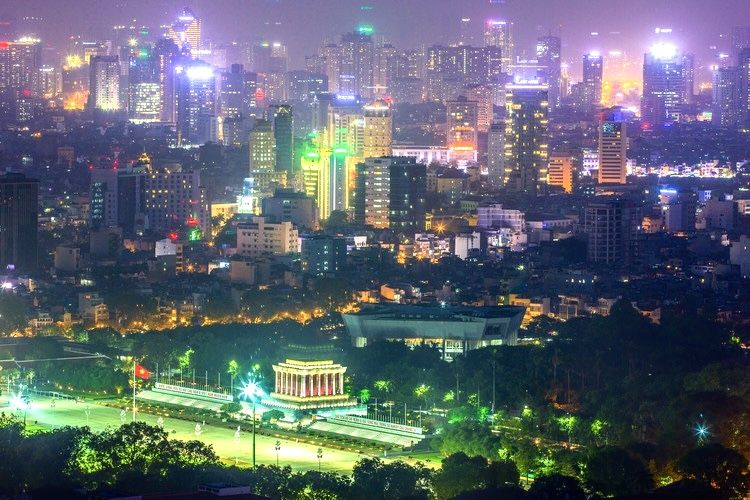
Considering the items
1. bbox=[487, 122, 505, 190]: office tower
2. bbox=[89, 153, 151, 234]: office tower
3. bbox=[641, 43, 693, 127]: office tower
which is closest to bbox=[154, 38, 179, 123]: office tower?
bbox=[641, 43, 693, 127]: office tower

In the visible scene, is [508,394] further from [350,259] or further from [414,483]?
[350,259]

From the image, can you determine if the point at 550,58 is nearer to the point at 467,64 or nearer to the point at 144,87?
the point at 467,64

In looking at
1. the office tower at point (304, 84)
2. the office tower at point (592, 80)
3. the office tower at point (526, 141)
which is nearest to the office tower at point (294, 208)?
the office tower at point (526, 141)

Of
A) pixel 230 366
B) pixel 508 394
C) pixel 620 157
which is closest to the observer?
pixel 508 394

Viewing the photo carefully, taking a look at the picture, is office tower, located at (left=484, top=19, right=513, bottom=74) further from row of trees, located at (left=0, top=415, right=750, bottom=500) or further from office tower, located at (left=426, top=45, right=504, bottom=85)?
row of trees, located at (left=0, top=415, right=750, bottom=500)

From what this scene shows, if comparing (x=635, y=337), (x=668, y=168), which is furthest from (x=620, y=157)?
(x=635, y=337)

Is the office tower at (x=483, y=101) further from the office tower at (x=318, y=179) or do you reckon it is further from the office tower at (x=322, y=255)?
the office tower at (x=322, y=255)
